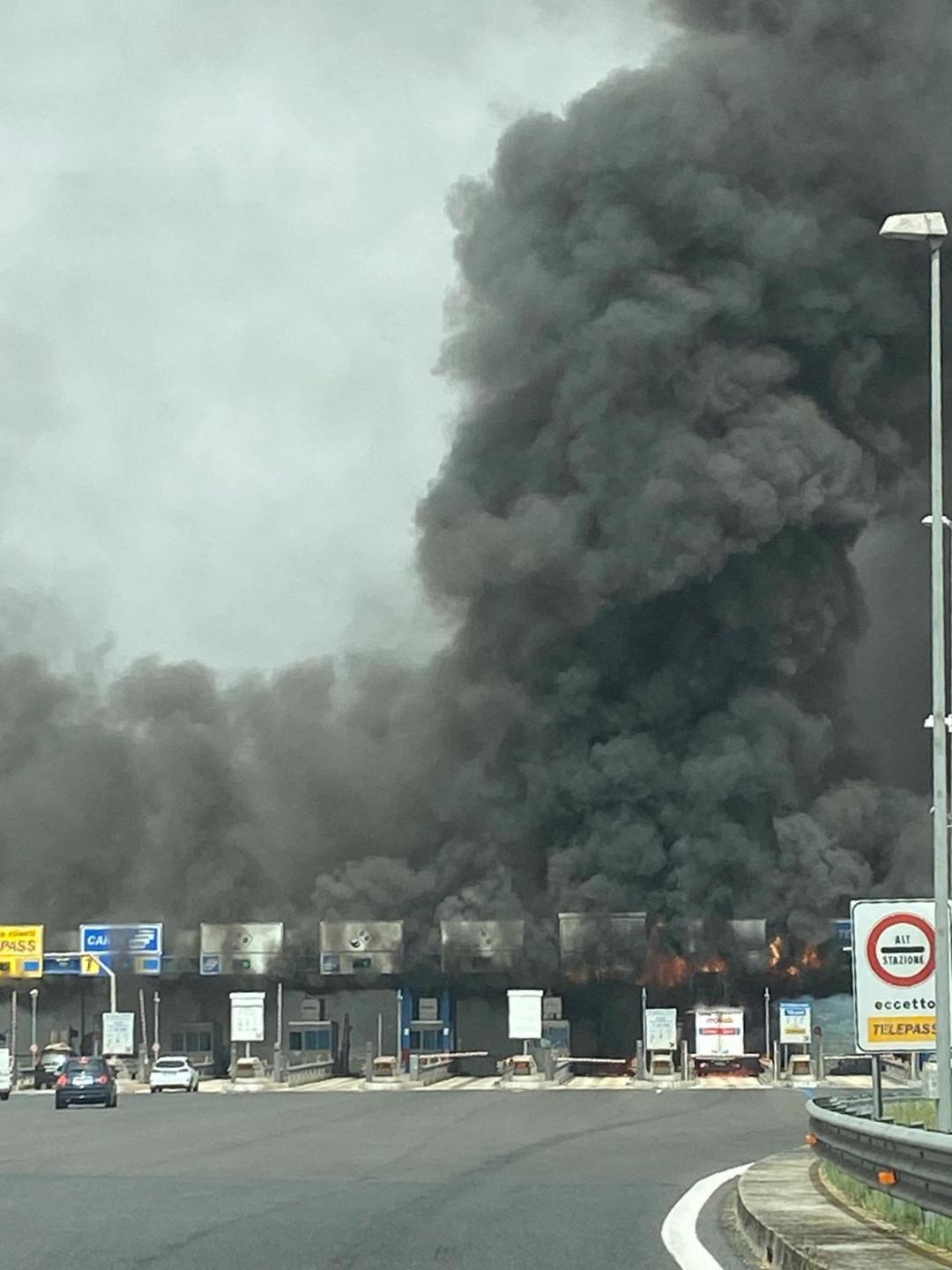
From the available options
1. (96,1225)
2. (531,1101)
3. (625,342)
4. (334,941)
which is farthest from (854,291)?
(96,1225)

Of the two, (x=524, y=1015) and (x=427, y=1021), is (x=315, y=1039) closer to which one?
(x=427, y=1021)

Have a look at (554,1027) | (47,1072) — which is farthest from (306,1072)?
(554,1027)

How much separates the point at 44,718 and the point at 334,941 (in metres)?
24.1

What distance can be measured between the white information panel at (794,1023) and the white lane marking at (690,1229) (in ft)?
133

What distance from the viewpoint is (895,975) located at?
64.1 feet

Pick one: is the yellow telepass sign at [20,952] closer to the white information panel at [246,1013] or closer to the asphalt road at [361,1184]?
the white information panel at [246,1013]

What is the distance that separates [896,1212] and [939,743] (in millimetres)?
8734

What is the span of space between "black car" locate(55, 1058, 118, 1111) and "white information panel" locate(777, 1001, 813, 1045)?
2317 cm

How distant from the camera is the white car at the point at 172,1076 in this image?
59.7 m

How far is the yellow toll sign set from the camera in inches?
766

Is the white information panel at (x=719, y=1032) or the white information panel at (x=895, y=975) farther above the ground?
the white information panel at (x=895, y=975)

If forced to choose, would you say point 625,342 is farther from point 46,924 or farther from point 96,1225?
point 96,1225

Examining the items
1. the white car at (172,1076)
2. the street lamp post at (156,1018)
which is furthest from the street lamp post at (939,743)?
the street lamp post at (156,1018)

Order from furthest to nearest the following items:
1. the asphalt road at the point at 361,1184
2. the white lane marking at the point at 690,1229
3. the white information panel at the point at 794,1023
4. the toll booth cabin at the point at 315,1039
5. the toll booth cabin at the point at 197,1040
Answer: the toll booth cabin at the point at 197,1040
the toll booth cabin at the point at 315,1039
the white information panel at the point at 794,1023
the asphalt road at the point at 361,1184
the white lane marking at the point at 690,1229
